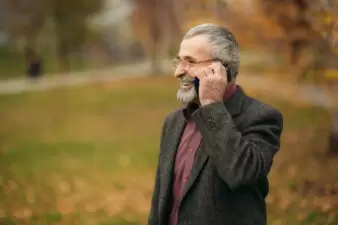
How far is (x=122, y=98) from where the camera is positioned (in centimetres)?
468

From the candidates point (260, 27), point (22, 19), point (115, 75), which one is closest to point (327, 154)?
point (260, 27)

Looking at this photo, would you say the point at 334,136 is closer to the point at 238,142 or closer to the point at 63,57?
the point at 63,57

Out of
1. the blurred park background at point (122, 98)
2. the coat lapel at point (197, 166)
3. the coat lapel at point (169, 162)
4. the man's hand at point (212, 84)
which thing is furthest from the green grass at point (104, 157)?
the man's hand at point (212, 84)

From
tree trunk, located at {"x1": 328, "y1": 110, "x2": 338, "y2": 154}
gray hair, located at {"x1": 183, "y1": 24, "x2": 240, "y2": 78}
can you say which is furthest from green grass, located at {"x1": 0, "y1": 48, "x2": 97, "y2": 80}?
gray hair, located at {"x1": 183, "y1": 24, "x2": 240, "y2": 78}

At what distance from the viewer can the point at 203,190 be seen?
1387mm

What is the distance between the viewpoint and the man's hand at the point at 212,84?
136 cm

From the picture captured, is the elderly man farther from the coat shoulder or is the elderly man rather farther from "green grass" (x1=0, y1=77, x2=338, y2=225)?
"green grass" (x1=0, y1=77, x2=338, y2=225)

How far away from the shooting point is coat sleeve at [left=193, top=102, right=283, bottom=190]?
4.27 feet

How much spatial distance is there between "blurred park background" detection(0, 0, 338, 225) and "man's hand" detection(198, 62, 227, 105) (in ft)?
7.12

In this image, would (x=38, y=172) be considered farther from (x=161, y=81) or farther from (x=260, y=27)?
(x=260, y=27)

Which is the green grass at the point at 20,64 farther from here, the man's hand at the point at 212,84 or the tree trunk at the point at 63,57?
the man's hand at the point at 212,84

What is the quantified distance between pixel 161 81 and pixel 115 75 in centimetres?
53

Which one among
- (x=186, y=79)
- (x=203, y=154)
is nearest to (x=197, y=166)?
(x=203, y=154)

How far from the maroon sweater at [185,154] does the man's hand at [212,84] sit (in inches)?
3.5
